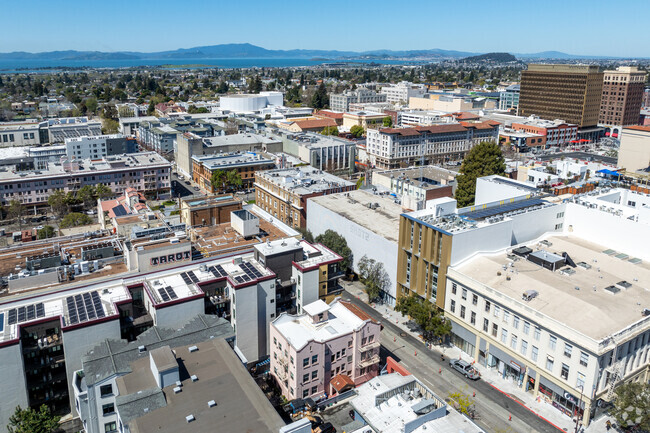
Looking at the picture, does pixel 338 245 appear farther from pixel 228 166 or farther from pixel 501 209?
pixel 228 166

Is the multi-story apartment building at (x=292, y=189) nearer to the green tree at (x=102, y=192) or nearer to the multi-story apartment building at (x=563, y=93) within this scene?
the green tree at (x=102, y=192)

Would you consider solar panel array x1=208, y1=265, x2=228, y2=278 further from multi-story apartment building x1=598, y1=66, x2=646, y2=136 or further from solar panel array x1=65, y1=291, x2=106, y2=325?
multi-story apartment building x1=598, y1=66, x2=646, y2=136

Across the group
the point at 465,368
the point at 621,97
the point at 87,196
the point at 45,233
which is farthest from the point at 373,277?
the point at 621,97

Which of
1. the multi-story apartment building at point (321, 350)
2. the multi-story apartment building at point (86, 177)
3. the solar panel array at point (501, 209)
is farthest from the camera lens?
the multi-story apartment building at point (86, 177)

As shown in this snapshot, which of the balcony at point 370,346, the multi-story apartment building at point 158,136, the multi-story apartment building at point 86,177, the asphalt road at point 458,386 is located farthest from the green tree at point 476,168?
the multi-story apartment building at point 158,136

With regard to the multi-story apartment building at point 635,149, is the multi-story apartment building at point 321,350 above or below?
below
